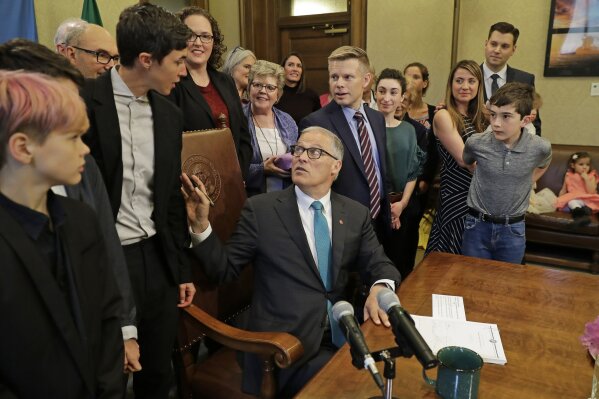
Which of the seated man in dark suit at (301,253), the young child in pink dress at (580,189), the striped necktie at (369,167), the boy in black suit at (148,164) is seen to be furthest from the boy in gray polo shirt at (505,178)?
the young child in pink dress at (580,189)

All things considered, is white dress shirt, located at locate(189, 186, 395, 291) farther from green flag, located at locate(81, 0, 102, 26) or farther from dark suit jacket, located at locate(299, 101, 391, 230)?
green flag, located at locate(81, 0, 102, 26)

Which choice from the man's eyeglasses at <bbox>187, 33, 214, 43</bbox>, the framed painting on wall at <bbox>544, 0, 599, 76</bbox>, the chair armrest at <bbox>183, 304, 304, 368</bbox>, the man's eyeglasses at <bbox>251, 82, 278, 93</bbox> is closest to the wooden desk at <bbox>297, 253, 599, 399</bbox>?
the chair armrest at <bbox>183, 304, 304, 368</bbox>

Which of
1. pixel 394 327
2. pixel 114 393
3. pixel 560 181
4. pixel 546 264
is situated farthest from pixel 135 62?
pixel 560 181

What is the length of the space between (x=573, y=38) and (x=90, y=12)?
173 inches

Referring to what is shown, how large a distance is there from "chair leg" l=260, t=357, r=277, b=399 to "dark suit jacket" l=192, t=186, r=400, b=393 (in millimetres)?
174

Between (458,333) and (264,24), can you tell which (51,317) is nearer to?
(458,333)

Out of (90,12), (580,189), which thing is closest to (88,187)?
(90,12)

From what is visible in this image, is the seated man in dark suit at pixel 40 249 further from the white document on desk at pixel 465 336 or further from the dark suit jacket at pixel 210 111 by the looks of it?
the dark suit jacket at pixel 210 111

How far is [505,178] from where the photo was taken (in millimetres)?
2322

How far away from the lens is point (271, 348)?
140 cm

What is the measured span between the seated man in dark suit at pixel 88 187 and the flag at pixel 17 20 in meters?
2.40

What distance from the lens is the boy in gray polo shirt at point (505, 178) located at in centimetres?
229

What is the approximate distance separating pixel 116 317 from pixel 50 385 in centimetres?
24

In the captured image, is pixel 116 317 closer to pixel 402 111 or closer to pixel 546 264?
pixel 402 111
